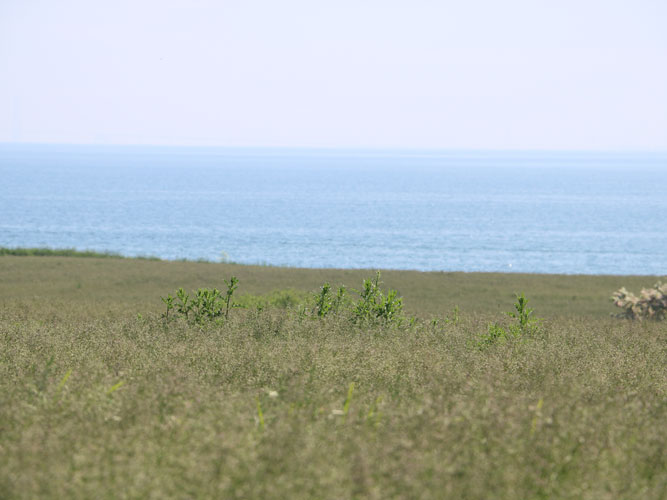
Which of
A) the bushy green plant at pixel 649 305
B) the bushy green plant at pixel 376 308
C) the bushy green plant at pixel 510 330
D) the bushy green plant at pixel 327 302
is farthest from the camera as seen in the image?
the bushy green plant at pixel 649 305

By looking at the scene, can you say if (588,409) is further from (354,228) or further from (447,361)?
(354,228)

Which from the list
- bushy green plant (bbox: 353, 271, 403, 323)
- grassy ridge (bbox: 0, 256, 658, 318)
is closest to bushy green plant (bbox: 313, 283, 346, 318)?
bushy green plant (bbox: 353, 271, 403, 323)

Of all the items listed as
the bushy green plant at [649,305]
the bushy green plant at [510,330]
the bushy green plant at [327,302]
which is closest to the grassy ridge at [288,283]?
the bushy green plant at [649,305]

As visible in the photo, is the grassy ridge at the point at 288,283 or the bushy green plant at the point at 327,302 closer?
the bushy green plant at the point at 327,302

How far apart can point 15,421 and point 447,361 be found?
142 inches

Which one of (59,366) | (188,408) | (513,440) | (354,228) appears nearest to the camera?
(513,440)

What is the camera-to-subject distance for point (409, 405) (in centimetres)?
493

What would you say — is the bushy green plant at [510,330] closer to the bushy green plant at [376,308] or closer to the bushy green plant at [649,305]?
the bushy green plant at [376,308]

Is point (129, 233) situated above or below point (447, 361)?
below

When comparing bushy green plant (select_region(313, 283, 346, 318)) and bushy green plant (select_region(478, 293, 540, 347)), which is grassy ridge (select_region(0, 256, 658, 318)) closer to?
bushy green plant (select_region(313, 283, 346, 318))

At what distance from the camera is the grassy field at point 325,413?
3330 millimetres

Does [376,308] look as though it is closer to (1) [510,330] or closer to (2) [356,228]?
(1) [510,330]

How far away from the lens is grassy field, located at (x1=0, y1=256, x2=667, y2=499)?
3.33m

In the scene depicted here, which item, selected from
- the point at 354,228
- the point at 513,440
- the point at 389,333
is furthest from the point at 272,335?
the point at 354,228
